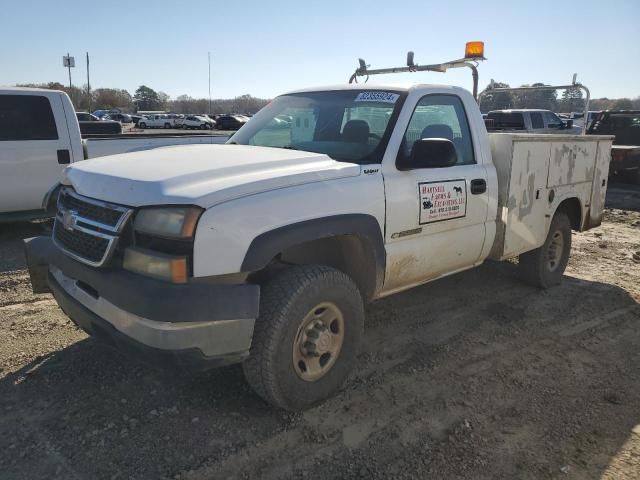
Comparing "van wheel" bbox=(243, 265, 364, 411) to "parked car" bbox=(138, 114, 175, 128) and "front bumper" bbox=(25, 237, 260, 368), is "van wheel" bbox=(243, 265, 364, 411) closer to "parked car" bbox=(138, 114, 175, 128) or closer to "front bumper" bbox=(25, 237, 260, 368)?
"front bumper" bbox=(25, 237, 260, 368)

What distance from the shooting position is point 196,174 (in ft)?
9.09

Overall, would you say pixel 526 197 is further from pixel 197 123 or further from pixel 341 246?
pixel 197 123

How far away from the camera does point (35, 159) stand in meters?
6.78

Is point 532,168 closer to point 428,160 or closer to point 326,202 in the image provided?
point 428,160

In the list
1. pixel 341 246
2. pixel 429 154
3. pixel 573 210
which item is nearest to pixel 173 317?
pixel 341 246

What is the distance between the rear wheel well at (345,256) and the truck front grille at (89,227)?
100 centimetres

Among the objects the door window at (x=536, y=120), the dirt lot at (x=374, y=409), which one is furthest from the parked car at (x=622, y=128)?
the dirt lot at (x=374, y=409)

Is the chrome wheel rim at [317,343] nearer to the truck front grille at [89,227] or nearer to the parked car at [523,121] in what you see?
the truck front grille at [89,227]

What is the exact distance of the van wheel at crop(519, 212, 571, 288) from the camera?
532 centimetres

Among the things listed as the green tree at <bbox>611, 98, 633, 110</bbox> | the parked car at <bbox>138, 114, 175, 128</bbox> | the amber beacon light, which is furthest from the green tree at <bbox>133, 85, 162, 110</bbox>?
the amber beacon light

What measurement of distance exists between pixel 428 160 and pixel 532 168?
162 centimetres

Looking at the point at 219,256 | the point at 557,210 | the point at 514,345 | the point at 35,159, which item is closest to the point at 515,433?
the point at 514,345

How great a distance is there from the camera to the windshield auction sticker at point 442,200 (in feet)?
11.9

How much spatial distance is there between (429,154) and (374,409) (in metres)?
1.63
